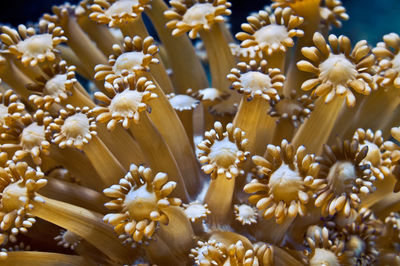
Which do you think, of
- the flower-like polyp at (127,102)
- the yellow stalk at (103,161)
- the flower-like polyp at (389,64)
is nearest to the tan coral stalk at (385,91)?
the flower-like polyp at (389,64)

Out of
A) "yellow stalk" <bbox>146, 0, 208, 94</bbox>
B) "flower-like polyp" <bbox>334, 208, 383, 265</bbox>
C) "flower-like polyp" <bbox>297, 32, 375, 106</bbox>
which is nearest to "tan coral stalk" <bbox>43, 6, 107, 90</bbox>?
"yellow stalk" <bbox>146, 0, 208, 94</bbox>

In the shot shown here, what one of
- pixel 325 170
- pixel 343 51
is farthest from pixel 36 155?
pixel 343 51

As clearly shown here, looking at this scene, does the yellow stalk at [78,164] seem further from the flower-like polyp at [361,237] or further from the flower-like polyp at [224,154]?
the flower-like polyp at [361,237]

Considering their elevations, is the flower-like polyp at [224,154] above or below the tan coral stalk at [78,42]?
below

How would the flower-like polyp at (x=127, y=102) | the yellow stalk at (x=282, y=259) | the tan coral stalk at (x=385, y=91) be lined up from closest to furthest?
the flower-like polyp at (x=127, y=102), the yellow stalk at (x=282, y=259), the tan coral stalk at (x=385, y=91)

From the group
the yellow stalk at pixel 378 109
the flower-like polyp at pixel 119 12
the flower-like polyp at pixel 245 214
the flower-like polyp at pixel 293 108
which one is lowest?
the flower-like polyp at pixel 245 214

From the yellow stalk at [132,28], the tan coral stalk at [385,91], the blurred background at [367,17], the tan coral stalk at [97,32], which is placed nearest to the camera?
the tan coral stalk at [385,91]
